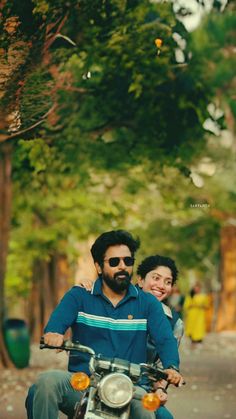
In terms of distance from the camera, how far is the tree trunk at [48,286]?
126 ft

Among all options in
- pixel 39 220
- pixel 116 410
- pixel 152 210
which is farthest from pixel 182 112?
pixel 152 210

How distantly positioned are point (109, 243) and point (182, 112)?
9.45 meters

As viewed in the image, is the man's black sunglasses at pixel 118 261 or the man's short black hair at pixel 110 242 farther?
the man's short black hair at pixel 110 242

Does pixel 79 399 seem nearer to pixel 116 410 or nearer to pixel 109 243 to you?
pixel 116 410

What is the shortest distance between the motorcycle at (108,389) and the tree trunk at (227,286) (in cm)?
3928

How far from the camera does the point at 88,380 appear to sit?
239 inches

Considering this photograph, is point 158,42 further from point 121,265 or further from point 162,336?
point 162,336

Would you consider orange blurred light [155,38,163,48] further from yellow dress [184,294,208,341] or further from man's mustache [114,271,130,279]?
yellow dress [184,294,208,341]

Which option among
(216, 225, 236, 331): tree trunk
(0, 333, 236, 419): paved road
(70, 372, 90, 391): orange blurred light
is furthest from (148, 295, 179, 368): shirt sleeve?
(216, 225, 236, 331): tree trunk

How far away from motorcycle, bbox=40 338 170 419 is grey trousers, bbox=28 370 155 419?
11 centimetres

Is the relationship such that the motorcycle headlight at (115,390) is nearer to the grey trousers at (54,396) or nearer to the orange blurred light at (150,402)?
the orange blurred light at (150,402)

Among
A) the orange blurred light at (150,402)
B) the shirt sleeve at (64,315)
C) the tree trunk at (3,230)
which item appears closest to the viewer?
the orange blurred light at (150,402)

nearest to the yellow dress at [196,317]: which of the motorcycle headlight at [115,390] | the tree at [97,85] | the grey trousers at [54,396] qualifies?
the tree at [97,85]

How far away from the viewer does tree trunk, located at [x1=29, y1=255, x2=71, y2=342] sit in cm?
3838
